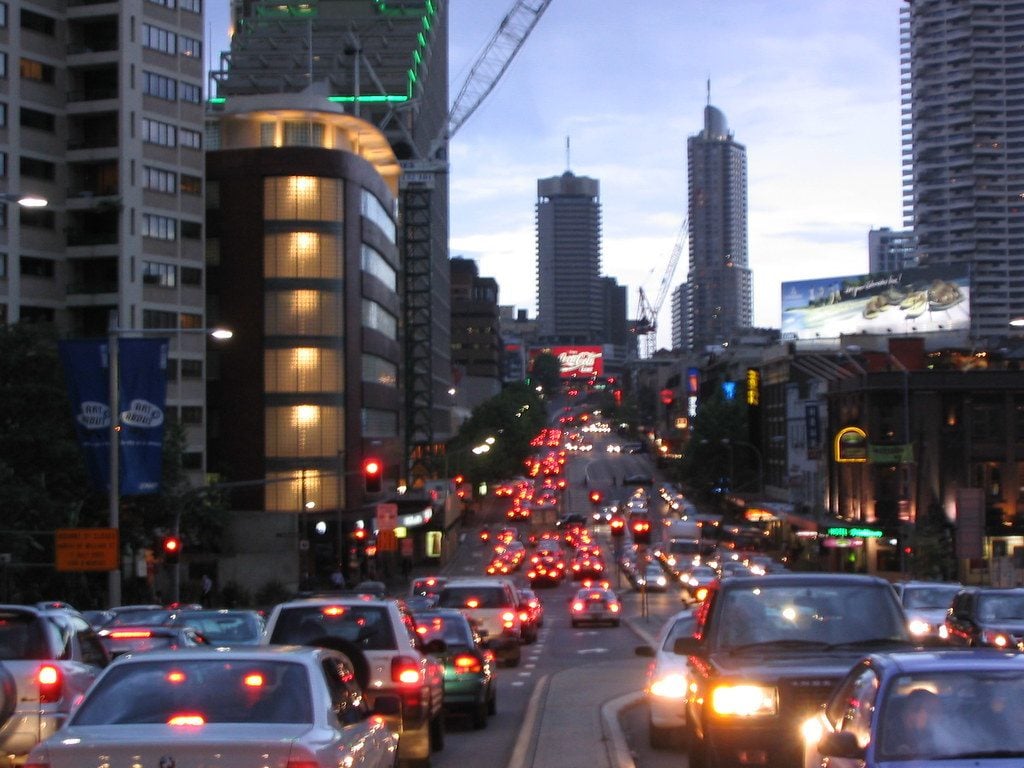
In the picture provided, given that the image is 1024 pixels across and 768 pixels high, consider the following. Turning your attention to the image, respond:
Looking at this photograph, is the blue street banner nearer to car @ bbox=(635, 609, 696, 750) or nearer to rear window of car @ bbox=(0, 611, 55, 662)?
car @ bbox=(635, 609, 696, 750)

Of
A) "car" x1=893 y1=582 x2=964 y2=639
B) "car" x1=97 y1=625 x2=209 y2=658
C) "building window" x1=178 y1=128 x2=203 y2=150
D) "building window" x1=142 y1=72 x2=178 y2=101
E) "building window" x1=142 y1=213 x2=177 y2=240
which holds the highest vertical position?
"building window" x1=142 y1=72 x2=178 y2=101

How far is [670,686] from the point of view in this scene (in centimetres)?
1845

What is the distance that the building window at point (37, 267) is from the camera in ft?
241

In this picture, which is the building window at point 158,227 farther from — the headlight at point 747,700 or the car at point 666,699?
the headlight at point 747,700

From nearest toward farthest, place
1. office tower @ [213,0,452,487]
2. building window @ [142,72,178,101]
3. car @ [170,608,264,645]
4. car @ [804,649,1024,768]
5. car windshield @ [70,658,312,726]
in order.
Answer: car @ [804,649,1024,768]
car windshield @ [70,658,312,726]
car @ [170,608,264,645]
building window @ [142,72,178,101]
office tower @ [213,0,452,487]

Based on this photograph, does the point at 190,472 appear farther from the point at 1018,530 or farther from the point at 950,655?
the point at 950,655

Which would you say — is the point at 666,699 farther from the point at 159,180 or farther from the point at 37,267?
the point at 159,180

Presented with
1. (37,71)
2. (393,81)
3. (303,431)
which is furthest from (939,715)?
(393,81)

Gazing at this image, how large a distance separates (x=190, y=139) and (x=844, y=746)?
2857 inches

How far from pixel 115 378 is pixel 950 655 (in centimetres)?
2643

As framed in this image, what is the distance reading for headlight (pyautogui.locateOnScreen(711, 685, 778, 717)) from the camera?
492 inches

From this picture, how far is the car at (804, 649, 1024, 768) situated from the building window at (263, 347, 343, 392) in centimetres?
6982

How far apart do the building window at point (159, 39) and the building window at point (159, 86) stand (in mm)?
1316

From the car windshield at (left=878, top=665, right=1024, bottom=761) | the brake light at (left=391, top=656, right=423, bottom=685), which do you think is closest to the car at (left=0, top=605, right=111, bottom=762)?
the brake light at (left=391, top=656, right=423, bottom=685)
